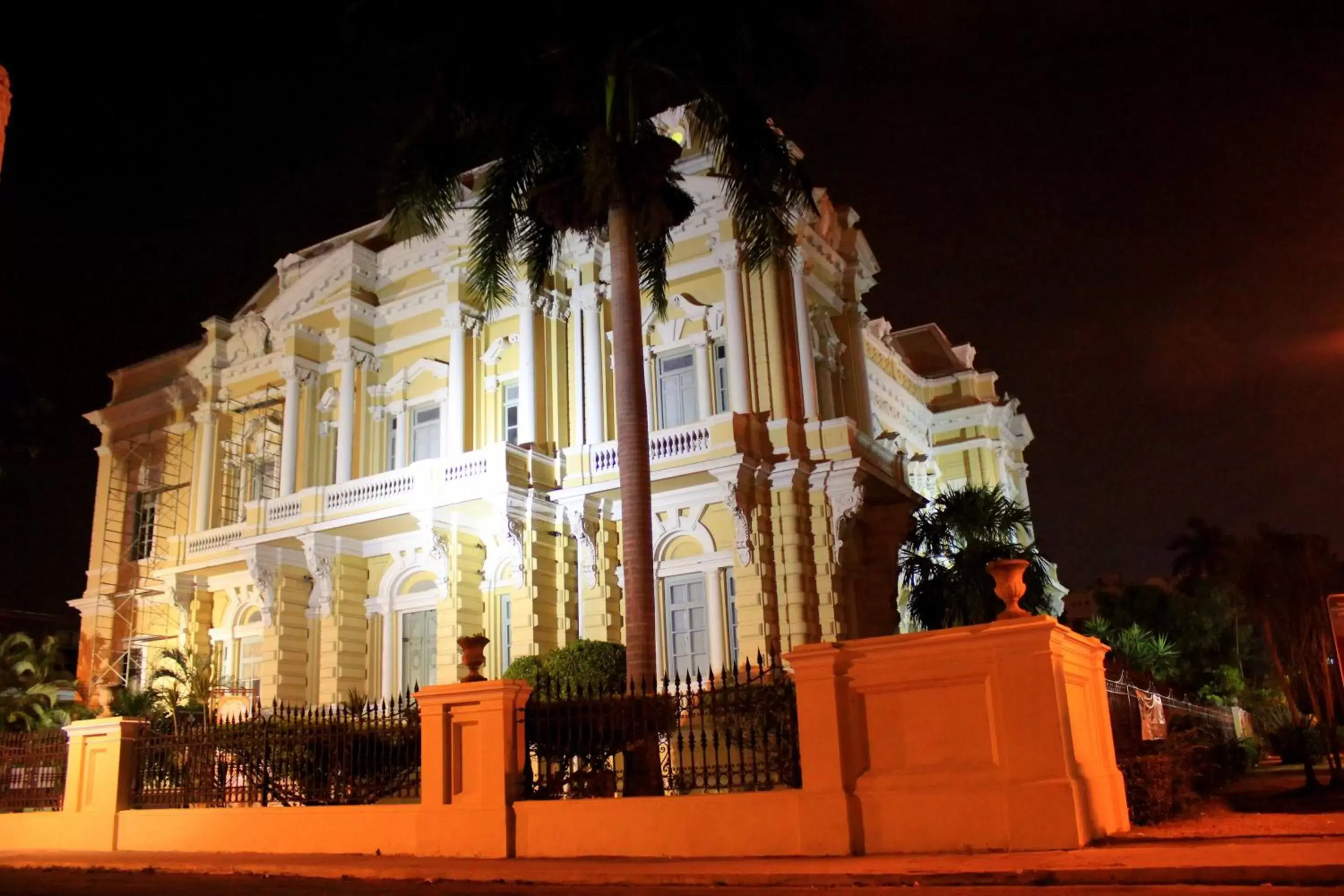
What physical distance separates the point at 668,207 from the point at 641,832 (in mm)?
8810

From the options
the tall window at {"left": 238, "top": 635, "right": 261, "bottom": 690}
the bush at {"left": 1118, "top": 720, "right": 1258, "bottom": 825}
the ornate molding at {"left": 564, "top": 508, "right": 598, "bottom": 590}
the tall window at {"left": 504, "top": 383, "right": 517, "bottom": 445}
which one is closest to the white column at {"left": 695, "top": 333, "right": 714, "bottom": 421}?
the ornate molding at {"left": 564, "top": 508, "right": 598, "bottom": 590}

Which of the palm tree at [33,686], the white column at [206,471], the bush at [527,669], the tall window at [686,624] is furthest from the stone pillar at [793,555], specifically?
the white column at [206,471]

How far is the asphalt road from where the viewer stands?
7.93 metres

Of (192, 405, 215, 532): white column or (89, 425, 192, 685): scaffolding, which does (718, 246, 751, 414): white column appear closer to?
(192, 405, 215, 532): white column

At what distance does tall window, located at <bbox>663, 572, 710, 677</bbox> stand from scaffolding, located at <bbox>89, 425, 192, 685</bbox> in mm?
13681

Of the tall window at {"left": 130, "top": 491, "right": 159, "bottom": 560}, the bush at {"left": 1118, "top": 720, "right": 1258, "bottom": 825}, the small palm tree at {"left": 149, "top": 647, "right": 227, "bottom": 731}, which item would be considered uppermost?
the tall window at {"left": 130, "top": 491, "right": 159, "bottom": 560}

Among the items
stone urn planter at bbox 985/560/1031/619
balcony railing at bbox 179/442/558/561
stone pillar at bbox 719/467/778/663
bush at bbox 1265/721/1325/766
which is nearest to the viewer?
stone urn planter at bbox 985/560/1031/619

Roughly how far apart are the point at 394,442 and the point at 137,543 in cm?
974

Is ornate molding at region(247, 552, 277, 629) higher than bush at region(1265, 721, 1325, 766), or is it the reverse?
ornate molding at region(247, 552, 277, 629)

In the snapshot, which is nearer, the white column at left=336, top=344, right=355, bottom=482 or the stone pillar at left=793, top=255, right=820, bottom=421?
the stone pillar at left=793, top=255, right=820, bottom=421

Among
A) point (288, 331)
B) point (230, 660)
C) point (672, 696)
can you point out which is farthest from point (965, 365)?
point (672, 696)

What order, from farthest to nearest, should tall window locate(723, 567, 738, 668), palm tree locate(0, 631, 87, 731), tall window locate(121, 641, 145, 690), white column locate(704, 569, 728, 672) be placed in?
tall window locate(121, 641, 145, 690)
palm tree locate(0, 631, 87, 731)
white column locate(704, 569, 728, 672)
tall window locate(723, 567, 738, 668)

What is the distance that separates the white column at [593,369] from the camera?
2414 centimetres

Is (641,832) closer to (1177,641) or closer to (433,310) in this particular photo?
(433,310)
